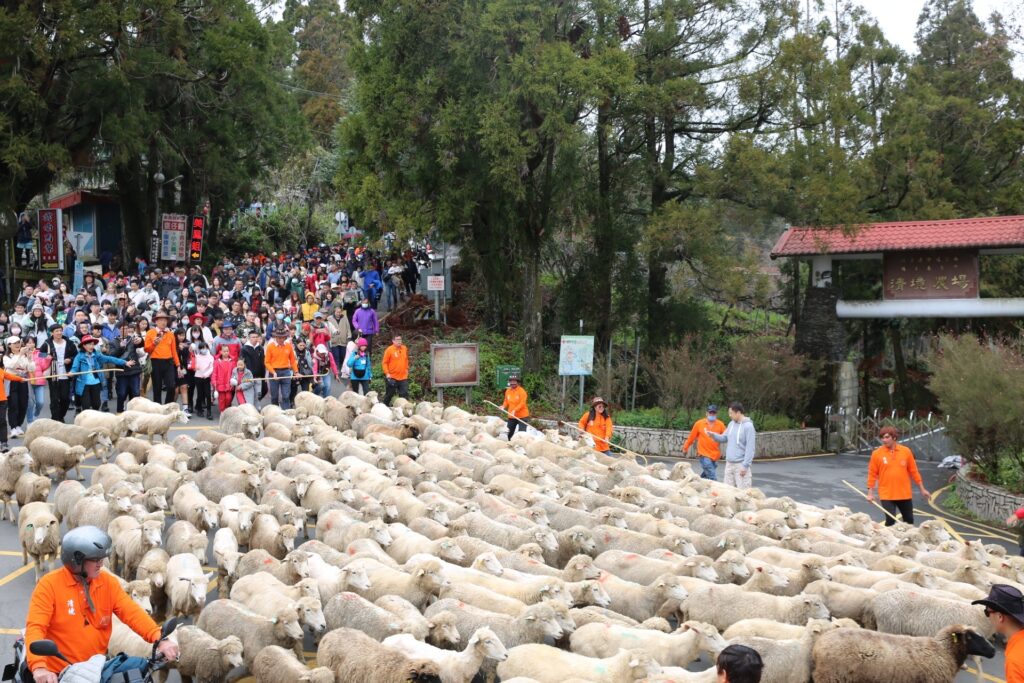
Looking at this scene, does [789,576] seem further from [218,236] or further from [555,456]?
[218,236]

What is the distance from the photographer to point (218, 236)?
43.9 meters

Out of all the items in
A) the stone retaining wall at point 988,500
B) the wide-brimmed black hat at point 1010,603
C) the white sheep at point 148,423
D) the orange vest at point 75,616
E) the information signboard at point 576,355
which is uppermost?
the information signboard at point 576,355

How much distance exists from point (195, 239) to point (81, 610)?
32.7 metres

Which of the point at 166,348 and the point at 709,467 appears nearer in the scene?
the point at 709,467

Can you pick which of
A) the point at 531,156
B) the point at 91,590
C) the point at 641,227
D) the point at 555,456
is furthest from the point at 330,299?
the point at 91,590

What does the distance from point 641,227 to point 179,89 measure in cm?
1607

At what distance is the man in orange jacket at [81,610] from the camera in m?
6.06

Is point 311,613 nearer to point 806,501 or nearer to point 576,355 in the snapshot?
point 806,501

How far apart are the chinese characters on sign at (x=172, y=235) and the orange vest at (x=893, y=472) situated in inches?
1116

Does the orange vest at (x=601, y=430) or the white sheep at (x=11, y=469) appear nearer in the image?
the white sheep at (x=11, y=469)

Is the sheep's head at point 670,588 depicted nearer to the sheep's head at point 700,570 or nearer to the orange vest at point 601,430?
the sheep's head at point 700,570

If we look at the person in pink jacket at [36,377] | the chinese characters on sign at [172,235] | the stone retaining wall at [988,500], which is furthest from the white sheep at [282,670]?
the chinese characters on sign at [172,235]

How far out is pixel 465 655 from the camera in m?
8.39

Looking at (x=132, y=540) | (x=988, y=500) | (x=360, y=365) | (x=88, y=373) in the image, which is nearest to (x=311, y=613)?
(x=132, y=540)
